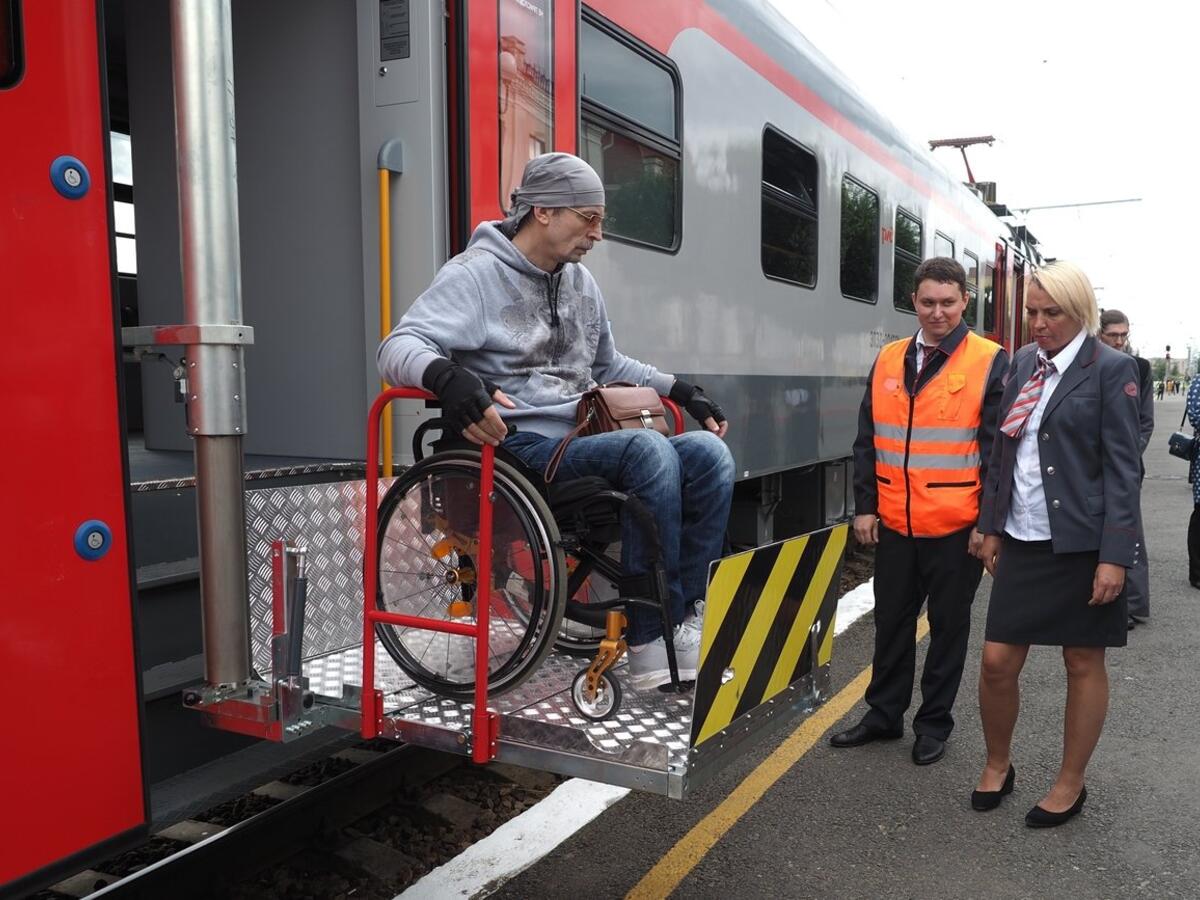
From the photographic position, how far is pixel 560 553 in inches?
96.3

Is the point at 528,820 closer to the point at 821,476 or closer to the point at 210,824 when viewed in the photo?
the point at 210,824

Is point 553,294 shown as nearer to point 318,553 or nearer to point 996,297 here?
point 318,553

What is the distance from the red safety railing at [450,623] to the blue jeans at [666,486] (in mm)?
277

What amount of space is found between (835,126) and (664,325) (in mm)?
2703

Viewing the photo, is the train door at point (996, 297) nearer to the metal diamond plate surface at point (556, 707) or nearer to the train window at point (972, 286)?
the train window at point (972, 286)

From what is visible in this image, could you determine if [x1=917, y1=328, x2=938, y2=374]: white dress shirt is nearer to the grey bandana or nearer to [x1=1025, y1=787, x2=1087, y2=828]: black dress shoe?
[x1=1025, y1=787, x2=1087, y2=828]: black dress shoe

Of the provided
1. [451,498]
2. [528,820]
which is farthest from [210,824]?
[451,498]

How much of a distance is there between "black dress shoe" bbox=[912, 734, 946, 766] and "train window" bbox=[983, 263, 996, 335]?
8.98 metres

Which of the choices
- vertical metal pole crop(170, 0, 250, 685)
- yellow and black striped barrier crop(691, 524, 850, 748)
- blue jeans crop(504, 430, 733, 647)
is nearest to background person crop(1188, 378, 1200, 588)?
yellow and black striped barrier crop(691, 524, 850, 748)

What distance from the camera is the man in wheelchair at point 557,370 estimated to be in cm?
256

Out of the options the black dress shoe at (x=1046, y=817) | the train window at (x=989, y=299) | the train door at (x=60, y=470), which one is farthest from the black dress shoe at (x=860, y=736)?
the train window at (x=989, y=299)

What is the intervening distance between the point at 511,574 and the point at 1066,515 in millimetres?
1749

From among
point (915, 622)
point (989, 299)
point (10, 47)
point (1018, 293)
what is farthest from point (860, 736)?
→ point (1018, 293)

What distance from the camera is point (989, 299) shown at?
1235 centimetres
